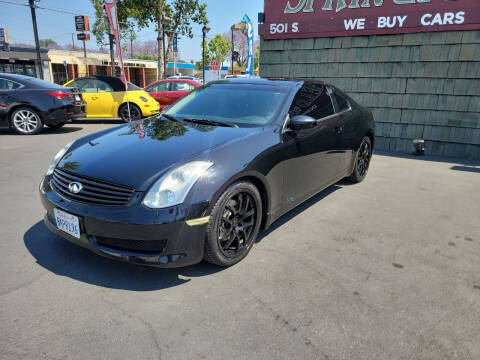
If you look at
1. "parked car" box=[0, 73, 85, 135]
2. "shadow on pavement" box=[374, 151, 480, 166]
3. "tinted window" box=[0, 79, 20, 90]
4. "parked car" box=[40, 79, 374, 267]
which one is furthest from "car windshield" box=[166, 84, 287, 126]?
"tinted window" box=[0, 79, 20, 90]

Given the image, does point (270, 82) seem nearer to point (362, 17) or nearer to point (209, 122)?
point (209, 122)

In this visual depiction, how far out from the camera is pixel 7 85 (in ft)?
26.5

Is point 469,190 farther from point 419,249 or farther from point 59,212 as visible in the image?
point 59,212

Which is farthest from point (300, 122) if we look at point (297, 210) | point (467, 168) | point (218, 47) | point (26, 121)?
point (218, 47)

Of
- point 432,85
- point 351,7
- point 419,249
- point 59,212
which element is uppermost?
point 351,7

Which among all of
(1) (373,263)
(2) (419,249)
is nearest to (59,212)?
(1) (373,263)

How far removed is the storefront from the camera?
31.9 metres

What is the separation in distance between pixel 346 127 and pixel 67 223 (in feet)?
10.9

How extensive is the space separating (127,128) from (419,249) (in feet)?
9.65

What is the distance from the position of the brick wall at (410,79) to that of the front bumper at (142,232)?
672cm

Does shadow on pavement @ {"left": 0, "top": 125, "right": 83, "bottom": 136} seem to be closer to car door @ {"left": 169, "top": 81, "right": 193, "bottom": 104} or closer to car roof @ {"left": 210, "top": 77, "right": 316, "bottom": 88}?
car door @ {"left": 169, "top": 81, "right": 193, "bottom": 104}

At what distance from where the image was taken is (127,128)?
11.0 ft

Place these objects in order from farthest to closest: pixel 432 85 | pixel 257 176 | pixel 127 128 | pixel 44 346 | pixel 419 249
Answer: pixel 432 85 < pixel 127 128 < pixel 419 249 < pixel 257 176 < pixel 44 346

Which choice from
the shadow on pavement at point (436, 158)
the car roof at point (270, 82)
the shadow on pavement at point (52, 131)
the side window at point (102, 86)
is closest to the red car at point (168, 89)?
the side window at point (102, 86)
